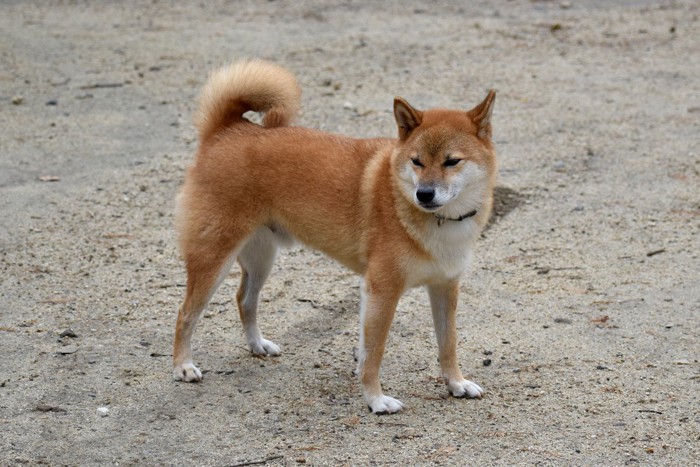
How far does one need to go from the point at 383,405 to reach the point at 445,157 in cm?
112

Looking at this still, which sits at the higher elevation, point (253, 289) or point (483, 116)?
point (483, 116)

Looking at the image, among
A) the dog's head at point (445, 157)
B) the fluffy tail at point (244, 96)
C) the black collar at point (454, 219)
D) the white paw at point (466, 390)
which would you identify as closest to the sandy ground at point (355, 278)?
the white paw at point (466, 390)

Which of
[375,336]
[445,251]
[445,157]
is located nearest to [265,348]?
[375,336]

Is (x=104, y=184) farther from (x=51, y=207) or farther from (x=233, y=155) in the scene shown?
(x=233, y=155)

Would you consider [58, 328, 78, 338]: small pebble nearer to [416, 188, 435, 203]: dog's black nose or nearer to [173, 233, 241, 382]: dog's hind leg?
[173, 233, 241, 382]: dog's hind leg

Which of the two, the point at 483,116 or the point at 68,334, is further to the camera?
the point at 68,334

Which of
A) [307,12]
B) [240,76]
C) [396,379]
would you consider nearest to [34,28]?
[307,12]

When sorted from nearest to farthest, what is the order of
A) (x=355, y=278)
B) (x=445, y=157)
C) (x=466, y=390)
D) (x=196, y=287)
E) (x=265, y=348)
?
(x=445, y=157), (x=466, y=390), (x=196, y=287), (x=265, y=348), (x=355, y=278)

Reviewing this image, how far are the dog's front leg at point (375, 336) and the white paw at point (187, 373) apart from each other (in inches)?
32.1

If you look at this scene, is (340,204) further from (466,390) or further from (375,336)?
(466,390)

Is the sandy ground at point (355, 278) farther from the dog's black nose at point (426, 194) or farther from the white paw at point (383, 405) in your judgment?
the dog's black nose at point (426, 194)

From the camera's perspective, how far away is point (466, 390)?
4754mm

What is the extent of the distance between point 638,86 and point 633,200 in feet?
8.75

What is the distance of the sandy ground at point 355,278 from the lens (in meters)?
4.40
